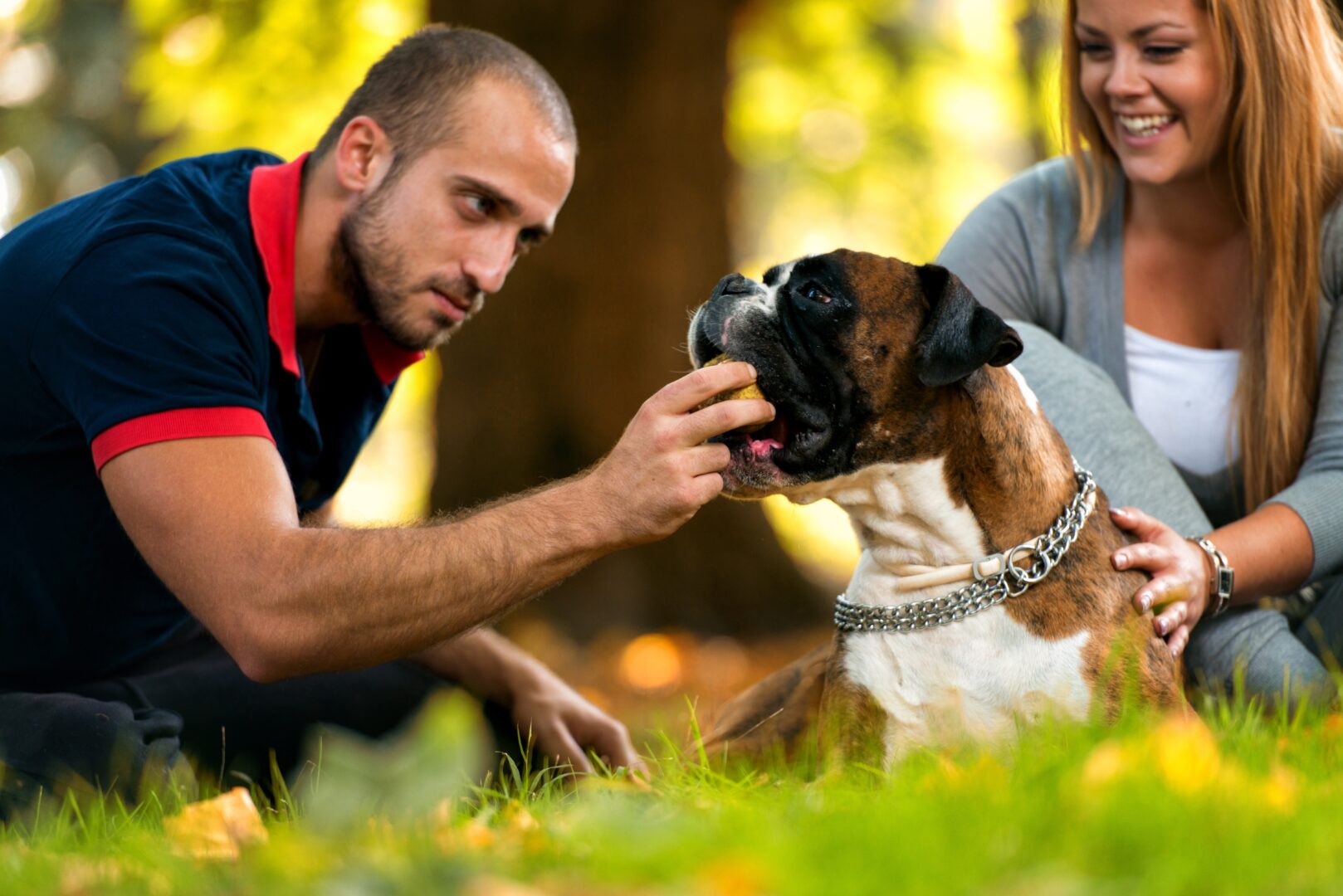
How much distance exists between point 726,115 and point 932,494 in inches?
205

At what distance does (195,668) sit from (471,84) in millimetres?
1852

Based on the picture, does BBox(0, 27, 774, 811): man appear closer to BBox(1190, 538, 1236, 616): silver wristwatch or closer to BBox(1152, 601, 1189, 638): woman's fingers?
BBox(1152, 601, 1189, 638): woman's fingers

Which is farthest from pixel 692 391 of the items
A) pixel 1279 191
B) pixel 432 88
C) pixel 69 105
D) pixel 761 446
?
pixel 69 105

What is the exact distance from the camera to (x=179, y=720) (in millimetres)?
3361

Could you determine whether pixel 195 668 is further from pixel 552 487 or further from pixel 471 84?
pixel 471 84

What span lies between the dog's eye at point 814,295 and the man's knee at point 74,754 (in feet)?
6.13

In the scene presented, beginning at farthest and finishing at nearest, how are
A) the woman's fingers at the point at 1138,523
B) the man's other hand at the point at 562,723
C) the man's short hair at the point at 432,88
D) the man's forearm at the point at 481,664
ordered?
the man's forearm at the point at 481,664 < the man's other hand at the point at 562,723 < the man's short hair at the point at 432,88 < the woman's fingers at the point at 1138,523

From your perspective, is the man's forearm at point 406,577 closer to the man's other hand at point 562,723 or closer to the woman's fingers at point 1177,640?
the man's other hand at point 562,723

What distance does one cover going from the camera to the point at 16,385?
3.20m

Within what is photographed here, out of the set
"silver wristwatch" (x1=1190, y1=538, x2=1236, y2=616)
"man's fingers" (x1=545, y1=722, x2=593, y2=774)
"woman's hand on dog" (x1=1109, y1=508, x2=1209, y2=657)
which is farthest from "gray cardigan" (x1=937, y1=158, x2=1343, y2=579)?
"man's fingers" (x1=545, y1=722, x2=593, y2=774)

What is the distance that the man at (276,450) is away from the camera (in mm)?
2830

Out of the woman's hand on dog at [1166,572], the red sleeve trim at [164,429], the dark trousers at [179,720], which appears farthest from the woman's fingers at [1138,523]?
the red sleeve trim at [164,429]

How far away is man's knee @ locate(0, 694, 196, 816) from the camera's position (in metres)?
3.07

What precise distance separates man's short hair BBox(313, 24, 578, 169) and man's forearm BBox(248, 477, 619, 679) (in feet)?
4.30
